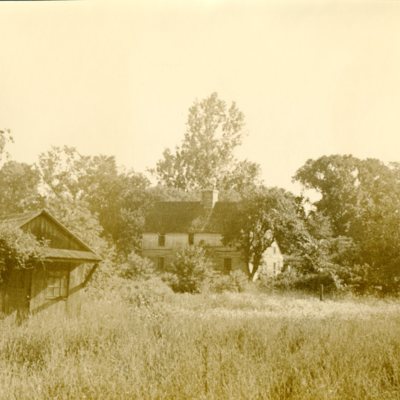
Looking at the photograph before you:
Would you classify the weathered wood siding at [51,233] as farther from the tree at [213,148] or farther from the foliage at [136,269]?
the tree at [213,148]

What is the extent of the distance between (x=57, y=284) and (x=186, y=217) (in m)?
23.9

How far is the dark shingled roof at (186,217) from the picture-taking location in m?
37.6

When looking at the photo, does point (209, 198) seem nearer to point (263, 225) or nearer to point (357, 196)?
point (263, 225)

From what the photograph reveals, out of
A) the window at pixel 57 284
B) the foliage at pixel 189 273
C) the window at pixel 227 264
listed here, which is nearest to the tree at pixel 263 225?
the window at pixel 227 264

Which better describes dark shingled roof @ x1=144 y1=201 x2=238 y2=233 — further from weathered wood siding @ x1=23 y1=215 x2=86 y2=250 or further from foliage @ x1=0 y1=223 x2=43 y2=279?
foliage @ x1=0 y1=223 x2=43 y2=279

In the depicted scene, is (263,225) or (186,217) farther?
(186,217)

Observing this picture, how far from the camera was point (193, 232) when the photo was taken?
3778 cm

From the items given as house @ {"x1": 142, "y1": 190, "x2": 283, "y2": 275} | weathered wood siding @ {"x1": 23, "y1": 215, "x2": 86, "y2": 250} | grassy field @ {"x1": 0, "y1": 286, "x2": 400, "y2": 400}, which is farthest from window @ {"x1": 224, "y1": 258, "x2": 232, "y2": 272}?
grassy field @ {"x1": 0, "y1": 286, "x2": 400, "y2": 400}

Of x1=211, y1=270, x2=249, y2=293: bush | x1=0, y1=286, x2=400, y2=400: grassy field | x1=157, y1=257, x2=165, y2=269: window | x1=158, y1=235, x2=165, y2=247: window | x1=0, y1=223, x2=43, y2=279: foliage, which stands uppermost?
x1=158, y1=235, x2=165, y2=247: window

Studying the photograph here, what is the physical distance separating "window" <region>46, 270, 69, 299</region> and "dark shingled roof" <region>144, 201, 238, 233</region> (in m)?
21.4

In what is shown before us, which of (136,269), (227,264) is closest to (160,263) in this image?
(227,264)

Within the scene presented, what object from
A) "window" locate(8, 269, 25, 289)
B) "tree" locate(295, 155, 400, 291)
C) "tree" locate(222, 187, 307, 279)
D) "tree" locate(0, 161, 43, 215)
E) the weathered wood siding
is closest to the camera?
"window" locate(8, 269, 25, 289)

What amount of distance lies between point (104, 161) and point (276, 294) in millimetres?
25361

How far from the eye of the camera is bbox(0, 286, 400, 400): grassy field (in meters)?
4.86
